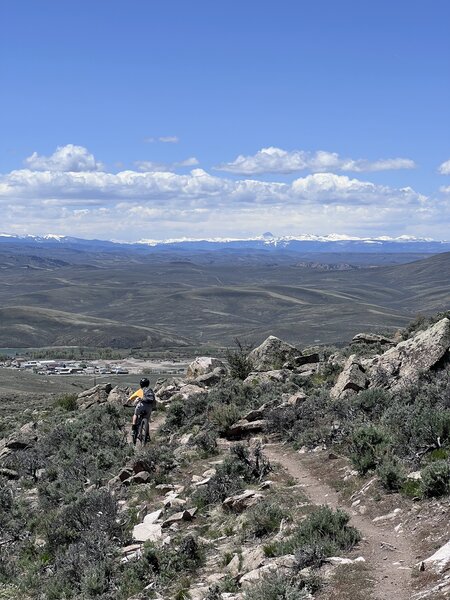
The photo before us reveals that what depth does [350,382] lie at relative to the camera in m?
18.1

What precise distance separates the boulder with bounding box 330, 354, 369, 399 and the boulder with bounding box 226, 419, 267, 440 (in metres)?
2.58

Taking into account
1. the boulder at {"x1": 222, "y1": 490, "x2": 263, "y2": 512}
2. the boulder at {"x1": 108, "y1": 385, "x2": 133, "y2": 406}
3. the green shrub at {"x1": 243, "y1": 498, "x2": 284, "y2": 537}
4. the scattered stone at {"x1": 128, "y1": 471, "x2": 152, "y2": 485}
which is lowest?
the boulder at {"x1": 108, "y1": 385, "x2": 133, "y2": 406}

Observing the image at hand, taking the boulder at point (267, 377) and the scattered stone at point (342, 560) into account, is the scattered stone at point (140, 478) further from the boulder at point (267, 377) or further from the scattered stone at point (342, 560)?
the boulder at point (267, 377)

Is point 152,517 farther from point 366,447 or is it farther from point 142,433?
point 142,433

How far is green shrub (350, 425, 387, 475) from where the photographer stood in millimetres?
11461

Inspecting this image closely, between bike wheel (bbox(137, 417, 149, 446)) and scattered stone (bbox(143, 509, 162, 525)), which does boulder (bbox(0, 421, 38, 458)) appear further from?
scattered stone (bbox(143, 509, 162, 525))

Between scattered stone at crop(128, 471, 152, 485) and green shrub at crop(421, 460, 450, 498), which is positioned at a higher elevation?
green shrub at crop(421, 460, 450, 498)

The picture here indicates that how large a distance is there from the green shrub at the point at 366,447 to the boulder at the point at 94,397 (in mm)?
16445

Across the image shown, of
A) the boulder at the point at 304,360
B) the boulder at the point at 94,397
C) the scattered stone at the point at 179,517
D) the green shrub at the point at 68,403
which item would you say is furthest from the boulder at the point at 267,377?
the scattered stone at the point at 179,517

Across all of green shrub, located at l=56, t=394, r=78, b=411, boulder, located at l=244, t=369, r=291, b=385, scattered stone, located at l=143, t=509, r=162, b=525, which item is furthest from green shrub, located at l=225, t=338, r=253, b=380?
scattered stone, located at l=143, t=509, r=162, b=525

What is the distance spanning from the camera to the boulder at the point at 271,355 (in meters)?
28.5

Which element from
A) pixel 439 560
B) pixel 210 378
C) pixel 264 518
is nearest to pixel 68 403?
pixel 210 378

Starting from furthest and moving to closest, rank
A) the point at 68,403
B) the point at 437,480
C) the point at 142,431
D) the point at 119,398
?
the point at 68,403 → the point at 119,398 → the point at 142,431 → the point at 437,480

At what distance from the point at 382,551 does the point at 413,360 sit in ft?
35.6
